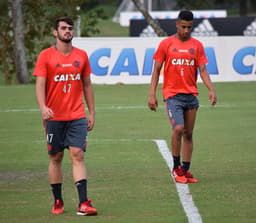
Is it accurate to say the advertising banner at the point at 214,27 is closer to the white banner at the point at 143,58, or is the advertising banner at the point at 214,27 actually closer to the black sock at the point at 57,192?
the white banner at the point at 143,58

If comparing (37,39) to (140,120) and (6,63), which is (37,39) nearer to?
(6,63)

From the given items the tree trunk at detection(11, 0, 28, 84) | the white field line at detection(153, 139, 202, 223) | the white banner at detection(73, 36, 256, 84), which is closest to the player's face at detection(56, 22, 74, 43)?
the white field line at detection(153, 139, 202, 223)

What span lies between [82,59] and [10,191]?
94.6 inches

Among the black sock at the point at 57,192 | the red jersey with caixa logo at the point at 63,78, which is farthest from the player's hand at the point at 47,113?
the black sock at the point at 57,192

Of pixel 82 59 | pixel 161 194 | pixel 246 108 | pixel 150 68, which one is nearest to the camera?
pixel 82 59

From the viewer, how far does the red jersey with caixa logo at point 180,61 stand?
40.5 ft

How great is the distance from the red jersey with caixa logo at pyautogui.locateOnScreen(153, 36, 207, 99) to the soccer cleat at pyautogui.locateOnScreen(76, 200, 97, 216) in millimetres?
2890

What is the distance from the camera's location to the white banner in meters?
29.1

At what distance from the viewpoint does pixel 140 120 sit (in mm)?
20406

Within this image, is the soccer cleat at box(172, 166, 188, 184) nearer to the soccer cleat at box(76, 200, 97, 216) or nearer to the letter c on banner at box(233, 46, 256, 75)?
the soccer cleat at box(76, 200, 97, 216)

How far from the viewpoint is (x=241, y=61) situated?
29.5 m

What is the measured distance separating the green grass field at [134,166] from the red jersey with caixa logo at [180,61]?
1.15 m

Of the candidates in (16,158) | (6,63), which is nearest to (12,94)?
(6,63)

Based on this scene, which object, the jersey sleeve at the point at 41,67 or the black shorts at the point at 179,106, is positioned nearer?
the jersey sleeve at the point at 41,67
